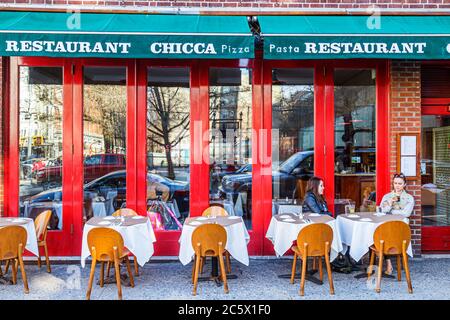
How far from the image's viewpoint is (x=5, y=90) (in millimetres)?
6574

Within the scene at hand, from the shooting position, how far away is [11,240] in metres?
5.11

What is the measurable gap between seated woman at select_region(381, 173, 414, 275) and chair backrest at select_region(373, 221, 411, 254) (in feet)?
2.88

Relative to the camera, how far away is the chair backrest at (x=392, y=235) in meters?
5.11

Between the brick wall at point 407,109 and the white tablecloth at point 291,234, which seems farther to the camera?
the brick wall at point 407,109

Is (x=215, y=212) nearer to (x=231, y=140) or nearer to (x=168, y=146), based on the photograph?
(x=231, y=140)

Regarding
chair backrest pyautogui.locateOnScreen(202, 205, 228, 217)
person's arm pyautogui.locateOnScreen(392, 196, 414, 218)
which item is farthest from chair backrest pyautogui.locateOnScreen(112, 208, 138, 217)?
person's arm pyautogui.locateOnScreen(392, 196, 414, 218)

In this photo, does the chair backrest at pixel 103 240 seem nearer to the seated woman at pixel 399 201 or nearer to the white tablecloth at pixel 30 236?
the white tablecloth at pixel 30 236

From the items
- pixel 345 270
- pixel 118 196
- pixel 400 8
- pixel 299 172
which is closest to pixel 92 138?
pixel 118 196

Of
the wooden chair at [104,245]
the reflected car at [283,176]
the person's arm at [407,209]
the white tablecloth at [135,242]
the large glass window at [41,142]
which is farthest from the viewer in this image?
the reflected car at [283,176]

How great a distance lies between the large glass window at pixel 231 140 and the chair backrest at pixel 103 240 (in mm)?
2283

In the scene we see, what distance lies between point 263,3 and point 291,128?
215 cm

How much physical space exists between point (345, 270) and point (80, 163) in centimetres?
454

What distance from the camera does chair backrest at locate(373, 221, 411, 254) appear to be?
511cm

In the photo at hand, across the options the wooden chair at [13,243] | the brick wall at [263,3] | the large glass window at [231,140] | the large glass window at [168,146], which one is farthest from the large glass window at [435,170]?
the wooden chair at [13,243]
